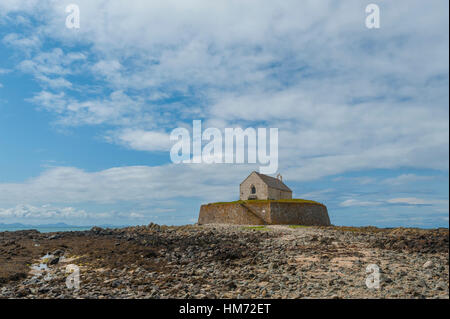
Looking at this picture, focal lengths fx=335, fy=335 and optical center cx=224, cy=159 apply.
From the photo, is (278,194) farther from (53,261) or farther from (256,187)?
(53,261)

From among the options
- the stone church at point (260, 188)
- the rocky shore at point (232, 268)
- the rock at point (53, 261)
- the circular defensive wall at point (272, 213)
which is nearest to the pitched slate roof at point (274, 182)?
the stone church at point (260, 188)

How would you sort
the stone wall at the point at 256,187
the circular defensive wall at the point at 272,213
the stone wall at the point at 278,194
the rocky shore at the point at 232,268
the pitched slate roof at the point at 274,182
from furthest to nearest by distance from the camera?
the pitched slate roof at the point at 274,182 < the stone wall at the point at 278,194 < the stone wall at the point at 256,187 < the circular defensive wall at the point at 272,213 < the rocky shore at the point at 232,268

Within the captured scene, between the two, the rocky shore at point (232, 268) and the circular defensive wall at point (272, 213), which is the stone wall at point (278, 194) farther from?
the rocky shore at point (232, 268)

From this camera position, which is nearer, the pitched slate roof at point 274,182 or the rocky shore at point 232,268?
the rocky shore at point 232,268

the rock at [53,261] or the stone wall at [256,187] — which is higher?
the stone wall at [256,187]

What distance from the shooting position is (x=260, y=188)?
46.3 m

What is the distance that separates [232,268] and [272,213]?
2184cm

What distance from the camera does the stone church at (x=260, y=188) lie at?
1810 inches

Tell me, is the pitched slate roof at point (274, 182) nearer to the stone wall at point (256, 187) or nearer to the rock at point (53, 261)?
the stone wall at point (256, 187)

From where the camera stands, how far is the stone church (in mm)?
45969

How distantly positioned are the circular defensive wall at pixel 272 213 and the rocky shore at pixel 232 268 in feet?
45.1

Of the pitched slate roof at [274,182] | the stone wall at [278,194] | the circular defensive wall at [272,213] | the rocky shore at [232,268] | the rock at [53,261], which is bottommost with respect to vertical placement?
the rock at [53,261]

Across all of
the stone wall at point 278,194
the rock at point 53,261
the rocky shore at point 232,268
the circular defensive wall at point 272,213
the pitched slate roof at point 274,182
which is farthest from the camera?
the pitched slate roof at point 274,182
